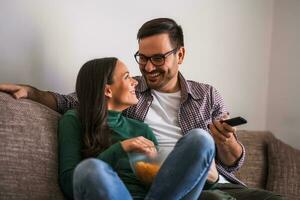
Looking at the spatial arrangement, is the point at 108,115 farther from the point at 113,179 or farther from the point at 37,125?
the point at 113,179

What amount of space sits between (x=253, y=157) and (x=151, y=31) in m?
0.76

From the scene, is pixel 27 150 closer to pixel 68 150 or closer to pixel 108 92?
pixel 68 150

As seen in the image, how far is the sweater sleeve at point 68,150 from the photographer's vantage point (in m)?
1.38

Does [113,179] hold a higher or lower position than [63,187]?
higher

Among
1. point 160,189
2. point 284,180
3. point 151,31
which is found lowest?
point 284,180

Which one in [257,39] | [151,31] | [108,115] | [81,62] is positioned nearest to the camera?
[108,115]

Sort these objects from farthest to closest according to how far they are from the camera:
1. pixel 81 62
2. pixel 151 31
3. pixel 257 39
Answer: pixel 257 39, pixel 81 62, pixel 151 31

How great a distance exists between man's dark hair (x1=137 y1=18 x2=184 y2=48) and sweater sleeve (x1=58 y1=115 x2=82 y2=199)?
1.55 ft

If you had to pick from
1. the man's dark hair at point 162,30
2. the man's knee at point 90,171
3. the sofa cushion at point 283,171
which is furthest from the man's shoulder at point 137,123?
the sofa cushion at point 283,171

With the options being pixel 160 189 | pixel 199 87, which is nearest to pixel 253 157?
pixel 199 87

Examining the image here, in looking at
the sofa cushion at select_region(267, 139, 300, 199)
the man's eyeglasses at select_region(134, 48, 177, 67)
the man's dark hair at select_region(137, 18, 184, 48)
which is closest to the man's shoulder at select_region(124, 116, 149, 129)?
the man's eyeglasses at select_region(134, 48, 177, 67)

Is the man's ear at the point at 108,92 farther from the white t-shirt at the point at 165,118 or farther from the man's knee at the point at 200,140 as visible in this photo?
the man's knee at the point at 200,140

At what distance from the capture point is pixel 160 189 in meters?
1.16

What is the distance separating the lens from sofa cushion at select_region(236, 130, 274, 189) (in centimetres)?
197
